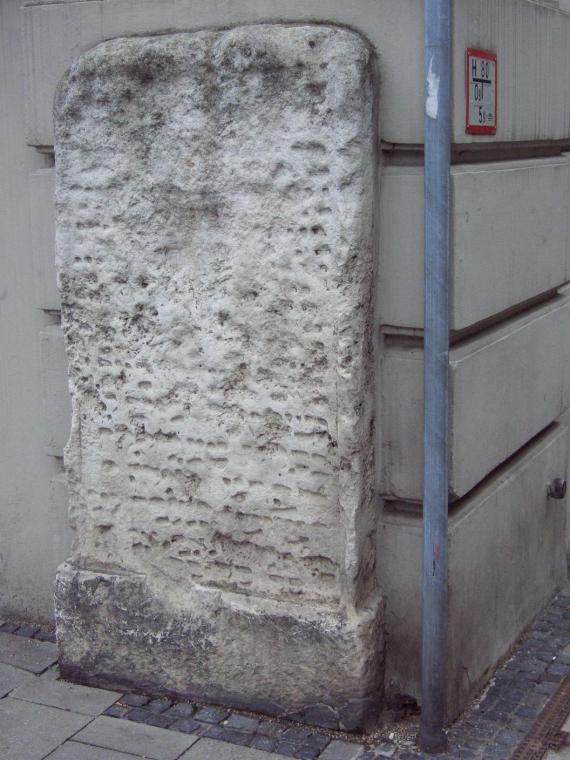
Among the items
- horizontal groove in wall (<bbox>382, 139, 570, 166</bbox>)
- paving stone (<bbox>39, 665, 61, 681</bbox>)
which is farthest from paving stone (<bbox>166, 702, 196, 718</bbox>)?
horizontal groove in wall (<bbox>382, 139, 570, 166</bbox>)

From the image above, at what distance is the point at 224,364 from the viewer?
3.79m

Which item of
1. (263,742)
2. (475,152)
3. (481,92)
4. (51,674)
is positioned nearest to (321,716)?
(263,742)

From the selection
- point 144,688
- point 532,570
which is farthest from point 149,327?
point 532,570

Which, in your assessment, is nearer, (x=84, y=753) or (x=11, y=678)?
(x=84, y=753)

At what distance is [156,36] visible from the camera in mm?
3787

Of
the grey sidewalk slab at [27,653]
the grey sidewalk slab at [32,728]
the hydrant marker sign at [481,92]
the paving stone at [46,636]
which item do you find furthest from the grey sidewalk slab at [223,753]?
the hydrant marker sign at [481,92]

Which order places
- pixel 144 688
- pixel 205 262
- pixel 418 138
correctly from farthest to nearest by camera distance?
1. pixel 144 688
2. pixel 205 262
3. pixel 418 138

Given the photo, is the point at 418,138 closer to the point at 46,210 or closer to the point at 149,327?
the point at 149,327

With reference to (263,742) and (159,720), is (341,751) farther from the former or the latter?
(159,720)

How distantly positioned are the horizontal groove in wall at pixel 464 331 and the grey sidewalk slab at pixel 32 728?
1.68 metres

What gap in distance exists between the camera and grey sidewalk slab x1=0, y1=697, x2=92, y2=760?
12.0 feet

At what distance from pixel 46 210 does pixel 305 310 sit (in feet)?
3.92

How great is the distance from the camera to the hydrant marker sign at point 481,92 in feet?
11.8

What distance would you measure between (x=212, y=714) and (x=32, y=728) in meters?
0.61
